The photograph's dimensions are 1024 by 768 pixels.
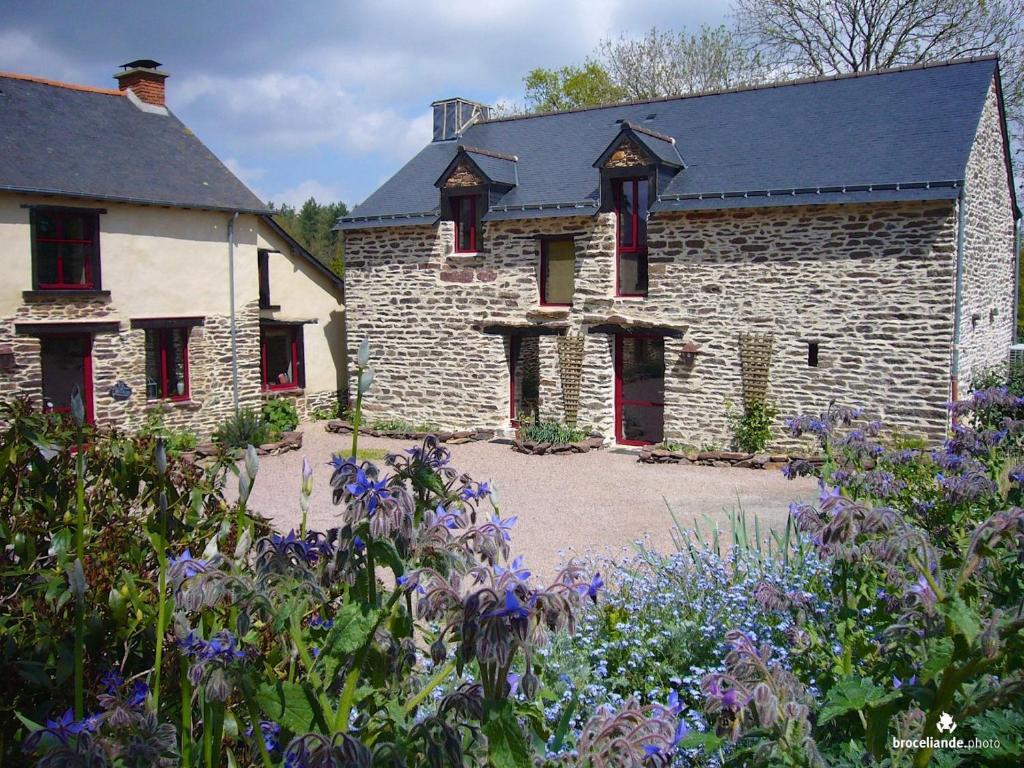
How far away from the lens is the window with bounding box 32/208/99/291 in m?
14.7

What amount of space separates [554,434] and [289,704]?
13526 millimetres

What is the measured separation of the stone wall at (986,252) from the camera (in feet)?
45.8

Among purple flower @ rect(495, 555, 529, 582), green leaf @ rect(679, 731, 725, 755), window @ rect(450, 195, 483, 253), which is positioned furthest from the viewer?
window @ rect(450, 195, 483, 253)

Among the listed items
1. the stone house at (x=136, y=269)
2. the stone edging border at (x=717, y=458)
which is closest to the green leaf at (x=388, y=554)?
the stone edging border at (x=717, y=458)

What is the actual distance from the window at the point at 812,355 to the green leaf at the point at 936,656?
1195 centimetres

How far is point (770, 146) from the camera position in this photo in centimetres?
1491

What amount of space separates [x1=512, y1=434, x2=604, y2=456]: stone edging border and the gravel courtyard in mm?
183

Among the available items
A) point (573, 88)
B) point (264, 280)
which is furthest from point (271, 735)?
point (573, 88)

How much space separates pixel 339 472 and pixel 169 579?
0.49 meters

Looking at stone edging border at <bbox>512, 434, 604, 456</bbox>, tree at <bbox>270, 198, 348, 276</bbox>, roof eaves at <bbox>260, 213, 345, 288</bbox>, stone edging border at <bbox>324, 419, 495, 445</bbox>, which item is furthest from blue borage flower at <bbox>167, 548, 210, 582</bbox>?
tree at <bbox>270, 198, 348, 276</bbox>

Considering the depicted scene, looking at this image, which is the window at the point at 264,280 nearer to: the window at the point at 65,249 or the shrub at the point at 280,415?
the shrub at the point at 280,415

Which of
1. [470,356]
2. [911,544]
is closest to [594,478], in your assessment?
[470,356]

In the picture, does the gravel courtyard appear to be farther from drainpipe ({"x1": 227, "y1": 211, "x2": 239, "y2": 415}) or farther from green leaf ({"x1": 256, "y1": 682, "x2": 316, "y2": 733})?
green leaf ({"x1": 256, "y1": 682, "x2": 316, "y2": 733})

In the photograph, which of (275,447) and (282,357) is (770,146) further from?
(282,357)
